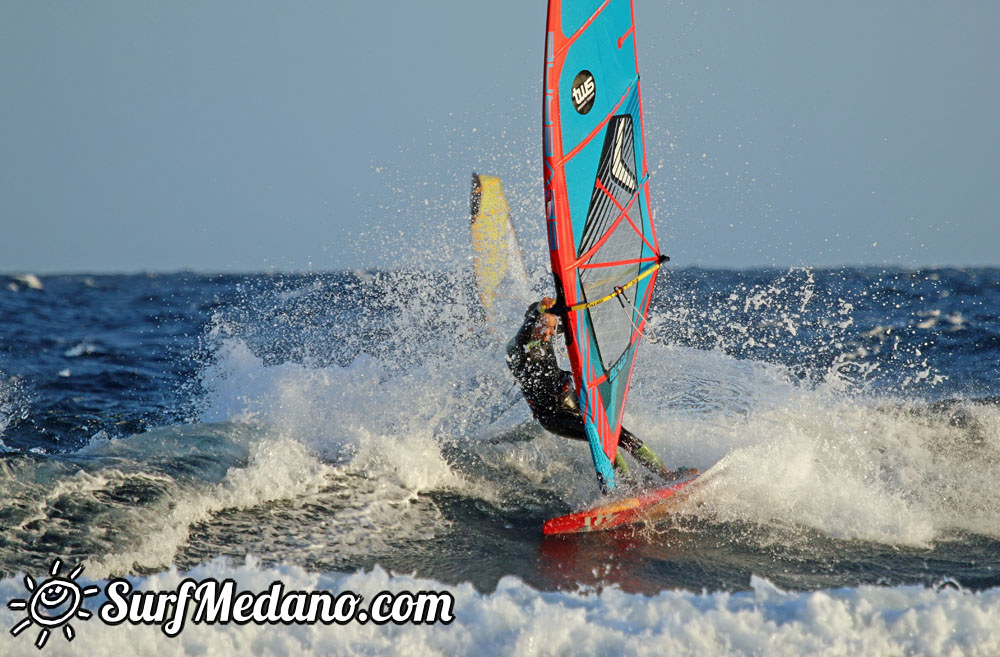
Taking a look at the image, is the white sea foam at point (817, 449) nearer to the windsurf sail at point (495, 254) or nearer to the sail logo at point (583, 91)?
Result: the windsurf sail at point (495, 254)

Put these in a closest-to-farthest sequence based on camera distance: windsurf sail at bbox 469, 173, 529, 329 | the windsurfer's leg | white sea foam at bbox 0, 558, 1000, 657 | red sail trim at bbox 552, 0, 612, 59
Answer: white sea foam at bbox 0, 558, 1000, 657 → red sail trim at bbox 552, 0, 612, 59 → the windsurfer's leg → windsurf sail at bbox 469, 173, 529, 329

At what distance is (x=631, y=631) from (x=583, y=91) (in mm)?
2995

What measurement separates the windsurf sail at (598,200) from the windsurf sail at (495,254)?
2.39m

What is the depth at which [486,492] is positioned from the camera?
5594 mm

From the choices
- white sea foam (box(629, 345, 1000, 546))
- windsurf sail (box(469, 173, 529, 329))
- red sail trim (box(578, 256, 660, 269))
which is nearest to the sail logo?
red sail trim (box(578, 256, 660, 269))

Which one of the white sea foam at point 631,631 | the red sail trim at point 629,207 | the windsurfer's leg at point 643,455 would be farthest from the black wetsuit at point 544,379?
the white sea foam at point 631,631

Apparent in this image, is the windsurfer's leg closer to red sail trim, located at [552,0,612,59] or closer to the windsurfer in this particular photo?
the windsurfer

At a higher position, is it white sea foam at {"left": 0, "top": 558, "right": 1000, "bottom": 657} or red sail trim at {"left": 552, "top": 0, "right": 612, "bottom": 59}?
red sail trim at {"left": 552, "top": 0, "right": 612, "bottom": 59}

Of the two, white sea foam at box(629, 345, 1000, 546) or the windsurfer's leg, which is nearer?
white sea foam at box(629, 345, 1000, 546)

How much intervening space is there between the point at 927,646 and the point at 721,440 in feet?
11.1

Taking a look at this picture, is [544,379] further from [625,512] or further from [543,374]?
[625,512]

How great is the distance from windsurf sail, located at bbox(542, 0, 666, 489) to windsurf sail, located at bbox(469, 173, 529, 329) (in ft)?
7.84
